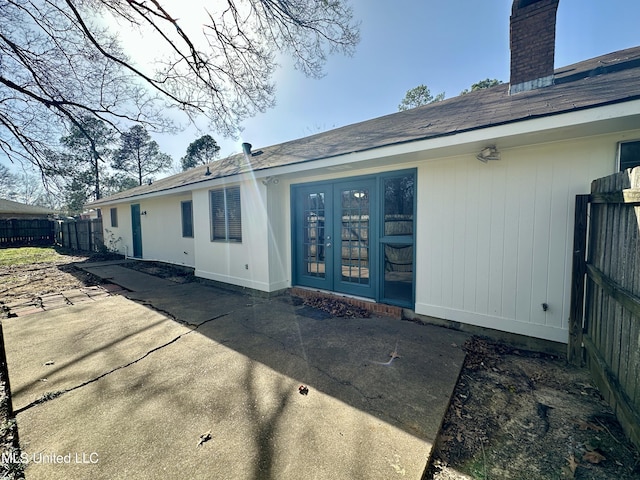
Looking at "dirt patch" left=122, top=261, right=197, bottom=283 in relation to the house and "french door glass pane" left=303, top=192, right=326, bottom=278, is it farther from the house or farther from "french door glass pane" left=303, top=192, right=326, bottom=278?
"french door glass pane" left=303, top=192, right=326, bottom=278

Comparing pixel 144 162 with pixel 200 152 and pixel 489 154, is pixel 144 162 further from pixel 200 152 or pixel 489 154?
pixel 489 154

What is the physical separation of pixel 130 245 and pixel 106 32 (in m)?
9.18

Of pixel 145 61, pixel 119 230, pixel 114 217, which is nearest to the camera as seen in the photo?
pixel 145 61

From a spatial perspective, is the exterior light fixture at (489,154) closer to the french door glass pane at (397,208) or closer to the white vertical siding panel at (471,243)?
the white vertical siding panel at (471,243)

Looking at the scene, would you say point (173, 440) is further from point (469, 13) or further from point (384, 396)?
point (469, 13)

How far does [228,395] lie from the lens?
251 cm

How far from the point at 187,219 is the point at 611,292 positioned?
32.3 feet

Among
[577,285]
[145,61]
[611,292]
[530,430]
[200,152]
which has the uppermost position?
[200,152]

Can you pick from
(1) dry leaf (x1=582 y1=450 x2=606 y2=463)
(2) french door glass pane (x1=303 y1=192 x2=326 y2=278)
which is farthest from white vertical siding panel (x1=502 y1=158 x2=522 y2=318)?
(2) french door glass pane (x1=303 y1=192 x2=326 y2=278)

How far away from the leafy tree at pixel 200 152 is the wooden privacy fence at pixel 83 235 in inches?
521

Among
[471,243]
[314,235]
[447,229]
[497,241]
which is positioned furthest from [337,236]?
[497,241]

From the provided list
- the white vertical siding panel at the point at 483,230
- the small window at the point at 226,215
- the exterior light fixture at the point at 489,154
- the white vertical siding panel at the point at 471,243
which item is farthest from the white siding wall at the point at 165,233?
the exterior light fixture at the point at 489,154

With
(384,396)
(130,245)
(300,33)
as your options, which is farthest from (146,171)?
(384,396)

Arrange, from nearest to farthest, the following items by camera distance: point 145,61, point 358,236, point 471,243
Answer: point 471,243 < point 358,236 < point 145,61
